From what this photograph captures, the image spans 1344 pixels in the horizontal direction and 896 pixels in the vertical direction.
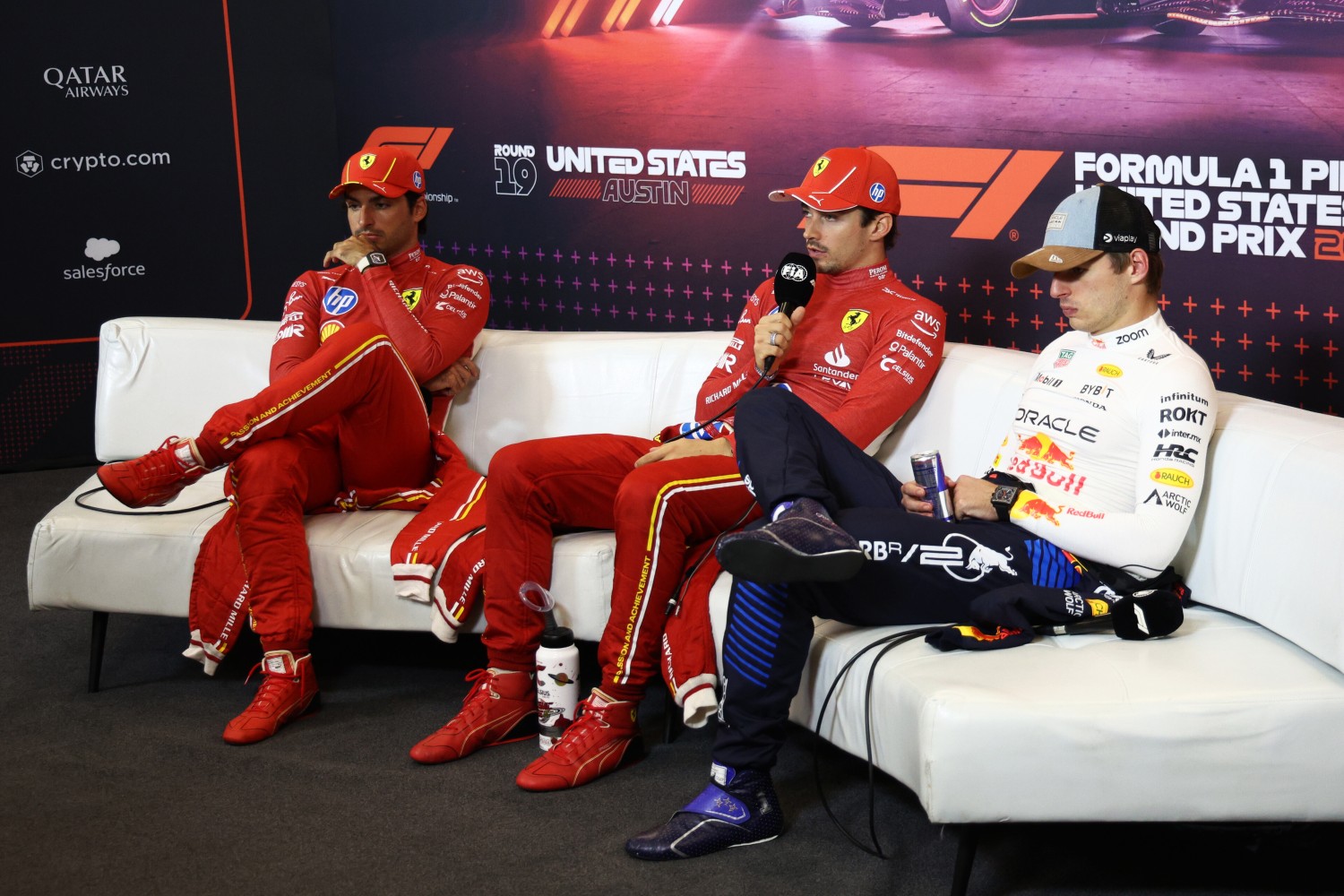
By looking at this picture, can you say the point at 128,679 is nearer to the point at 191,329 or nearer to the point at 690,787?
the point at 191,329

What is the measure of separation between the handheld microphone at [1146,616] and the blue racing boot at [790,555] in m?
0.39

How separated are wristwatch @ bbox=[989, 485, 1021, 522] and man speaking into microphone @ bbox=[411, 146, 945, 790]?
433 mm

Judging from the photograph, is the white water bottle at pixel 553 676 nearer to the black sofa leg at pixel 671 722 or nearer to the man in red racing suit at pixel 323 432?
the black sofa leg at pixel 671 722

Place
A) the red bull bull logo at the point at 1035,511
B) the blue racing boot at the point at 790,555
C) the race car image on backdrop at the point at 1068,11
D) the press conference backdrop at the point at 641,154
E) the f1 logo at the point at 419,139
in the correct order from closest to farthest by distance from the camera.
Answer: the blue racing boot at the point at 790,555 → the red bull bull logo at the point at 1035,511 → the race car image on backdrop at the point at 1068,11 → the press conference backdrop at the point at 641,154 → the f1 logo at the point at 419,139

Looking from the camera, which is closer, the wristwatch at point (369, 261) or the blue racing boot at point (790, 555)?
the blue racing boot at point (790, 555)

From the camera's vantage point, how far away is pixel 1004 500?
2.30 meters

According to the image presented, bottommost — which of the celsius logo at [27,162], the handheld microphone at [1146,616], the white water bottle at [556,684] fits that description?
the white water bottle at [556,684]

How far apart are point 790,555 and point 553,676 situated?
73 cm

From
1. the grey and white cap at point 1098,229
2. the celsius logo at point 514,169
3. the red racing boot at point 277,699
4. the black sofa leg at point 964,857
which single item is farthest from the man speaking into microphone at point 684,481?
Answer: the celsius logo at point 514,169

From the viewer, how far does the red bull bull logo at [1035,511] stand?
226cm

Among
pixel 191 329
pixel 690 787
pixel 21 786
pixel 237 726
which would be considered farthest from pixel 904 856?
pixel 191 329

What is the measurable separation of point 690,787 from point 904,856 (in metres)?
0.45

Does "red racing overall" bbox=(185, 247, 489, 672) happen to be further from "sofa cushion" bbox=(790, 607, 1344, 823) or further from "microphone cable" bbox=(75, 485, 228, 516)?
"sofa cushion" bbox=(790, 607, 1344, 823)

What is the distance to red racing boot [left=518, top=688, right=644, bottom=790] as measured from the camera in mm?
2482
